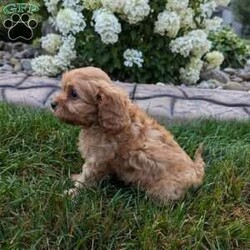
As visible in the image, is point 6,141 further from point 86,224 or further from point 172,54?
point 172,54

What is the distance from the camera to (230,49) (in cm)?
821

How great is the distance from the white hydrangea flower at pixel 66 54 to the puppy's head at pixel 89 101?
2681 mm

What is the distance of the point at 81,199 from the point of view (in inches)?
150

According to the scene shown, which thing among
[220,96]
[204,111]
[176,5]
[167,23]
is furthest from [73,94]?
[176,5]

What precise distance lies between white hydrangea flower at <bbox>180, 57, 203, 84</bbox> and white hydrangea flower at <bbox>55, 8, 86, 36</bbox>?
1.15 m

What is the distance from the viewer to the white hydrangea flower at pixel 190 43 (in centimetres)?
632

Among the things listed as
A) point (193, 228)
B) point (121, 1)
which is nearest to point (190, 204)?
point (193, 228)

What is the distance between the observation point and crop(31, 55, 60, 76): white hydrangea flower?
21.5ft

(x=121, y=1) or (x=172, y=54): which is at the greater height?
(x=121, y=1)

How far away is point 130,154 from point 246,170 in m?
0.92

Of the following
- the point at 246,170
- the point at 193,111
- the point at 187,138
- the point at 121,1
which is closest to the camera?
the point at 246,170

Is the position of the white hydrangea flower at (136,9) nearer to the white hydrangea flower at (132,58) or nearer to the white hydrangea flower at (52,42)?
the white hydrangea flower at (132,58)

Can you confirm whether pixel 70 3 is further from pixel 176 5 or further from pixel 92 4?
pixel 176 5

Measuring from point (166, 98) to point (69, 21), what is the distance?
1.25 metres
